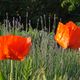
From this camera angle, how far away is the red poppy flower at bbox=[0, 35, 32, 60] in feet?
6.46

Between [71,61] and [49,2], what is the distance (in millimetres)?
9763

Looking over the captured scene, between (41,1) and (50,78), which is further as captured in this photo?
(41,1)

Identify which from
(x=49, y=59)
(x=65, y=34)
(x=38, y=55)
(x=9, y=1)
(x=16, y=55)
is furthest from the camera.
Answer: (x=9, y=1)

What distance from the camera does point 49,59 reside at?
3934 mm

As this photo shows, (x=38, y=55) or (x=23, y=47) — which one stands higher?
(x=23, y=47)

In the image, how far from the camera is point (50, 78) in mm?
3438

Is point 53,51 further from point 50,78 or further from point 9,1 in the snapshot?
point 9,1

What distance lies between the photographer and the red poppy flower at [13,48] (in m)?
1.97

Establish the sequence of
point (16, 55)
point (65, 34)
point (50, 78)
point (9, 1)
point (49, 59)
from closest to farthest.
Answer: point (16, 55) < point (65, 34) < point (50, 78) < point (49, 59) < point (9, 1)

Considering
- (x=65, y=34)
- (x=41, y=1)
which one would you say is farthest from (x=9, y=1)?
(x=65, y=34)

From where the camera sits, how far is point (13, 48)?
1.96m

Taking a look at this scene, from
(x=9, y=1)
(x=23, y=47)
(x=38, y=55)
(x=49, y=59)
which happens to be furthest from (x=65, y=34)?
(x=9, y=1)

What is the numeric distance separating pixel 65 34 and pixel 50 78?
1.22 meters

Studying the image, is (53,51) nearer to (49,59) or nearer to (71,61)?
(71,61)
